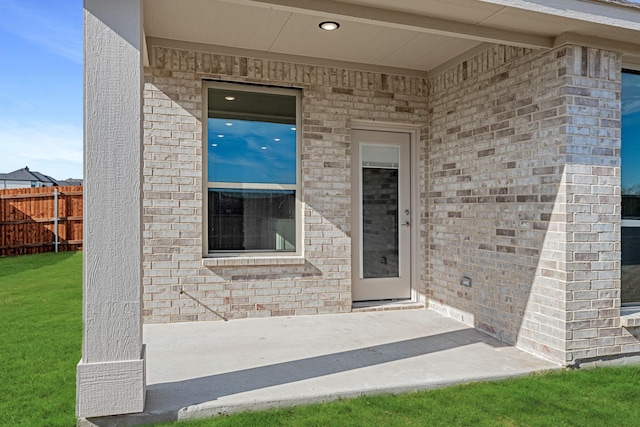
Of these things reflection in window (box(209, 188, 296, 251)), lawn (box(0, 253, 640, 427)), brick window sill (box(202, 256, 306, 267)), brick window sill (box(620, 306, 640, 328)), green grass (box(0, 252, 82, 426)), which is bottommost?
lawn (box(0, 253, 640, 427))

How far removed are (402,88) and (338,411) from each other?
4049mm

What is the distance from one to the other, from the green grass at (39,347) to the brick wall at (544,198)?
3.70 m

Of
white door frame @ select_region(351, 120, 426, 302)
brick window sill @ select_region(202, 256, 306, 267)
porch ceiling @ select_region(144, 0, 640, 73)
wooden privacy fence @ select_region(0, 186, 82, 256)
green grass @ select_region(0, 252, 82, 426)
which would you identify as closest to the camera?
green grass @ select_region(0, 252, 82, 426)

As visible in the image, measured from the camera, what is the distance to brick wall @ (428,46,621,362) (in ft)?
12.0

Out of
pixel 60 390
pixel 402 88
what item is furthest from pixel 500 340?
pixel 60 390

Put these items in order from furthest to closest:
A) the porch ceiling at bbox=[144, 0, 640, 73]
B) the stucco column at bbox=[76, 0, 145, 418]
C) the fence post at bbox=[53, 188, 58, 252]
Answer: the fence post at bbox=[53, 188, 58, 252], the porch ceiling at bbox=[144, 0, 640, 73], the stucco column at bbox=[76, 0, 145, 418]

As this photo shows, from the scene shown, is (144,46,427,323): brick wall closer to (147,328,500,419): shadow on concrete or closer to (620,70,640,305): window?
(147,328,500,419): shadow on concrete

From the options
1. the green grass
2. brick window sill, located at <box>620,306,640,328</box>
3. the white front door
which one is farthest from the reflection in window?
brick window sill, located at <box>620,306,640,328</box>

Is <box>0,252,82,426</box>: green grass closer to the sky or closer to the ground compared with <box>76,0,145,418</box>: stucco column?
closer to the ground

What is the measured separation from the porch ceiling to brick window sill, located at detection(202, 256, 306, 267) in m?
2.33

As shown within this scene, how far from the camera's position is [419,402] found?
2977 millimetres

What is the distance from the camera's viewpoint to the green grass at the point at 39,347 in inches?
111

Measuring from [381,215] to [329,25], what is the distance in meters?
2.47

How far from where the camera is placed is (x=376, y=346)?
4086 millimetres
